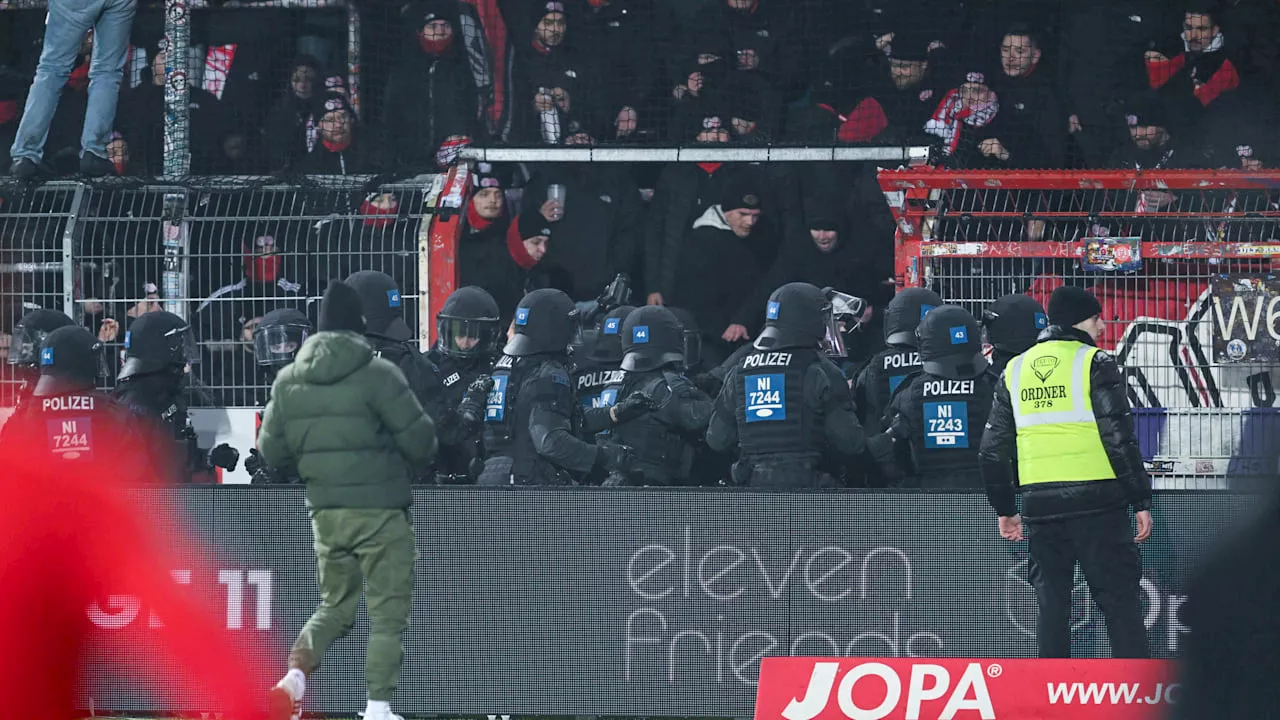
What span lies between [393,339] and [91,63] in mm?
4743

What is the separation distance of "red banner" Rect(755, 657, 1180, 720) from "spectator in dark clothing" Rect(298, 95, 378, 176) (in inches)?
311

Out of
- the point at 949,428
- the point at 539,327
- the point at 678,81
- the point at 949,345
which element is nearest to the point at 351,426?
the point at 539,327

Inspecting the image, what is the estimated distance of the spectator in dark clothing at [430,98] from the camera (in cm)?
1484

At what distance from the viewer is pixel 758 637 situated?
8.47 m

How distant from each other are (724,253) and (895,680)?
273 inches

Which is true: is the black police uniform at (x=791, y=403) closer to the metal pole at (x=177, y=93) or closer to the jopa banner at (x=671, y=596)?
the jopa banner at (x=671, y=596)

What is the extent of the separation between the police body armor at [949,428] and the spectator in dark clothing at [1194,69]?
4587 millimetres

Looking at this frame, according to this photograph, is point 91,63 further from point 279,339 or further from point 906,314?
point 906,314

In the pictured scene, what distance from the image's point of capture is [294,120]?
14.6m

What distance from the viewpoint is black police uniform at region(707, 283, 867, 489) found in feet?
32.5

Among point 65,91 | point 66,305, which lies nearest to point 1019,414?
point 66,305

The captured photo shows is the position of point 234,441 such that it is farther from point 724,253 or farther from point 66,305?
point 724,253

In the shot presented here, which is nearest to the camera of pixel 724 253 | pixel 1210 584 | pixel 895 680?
pixel 1210 584

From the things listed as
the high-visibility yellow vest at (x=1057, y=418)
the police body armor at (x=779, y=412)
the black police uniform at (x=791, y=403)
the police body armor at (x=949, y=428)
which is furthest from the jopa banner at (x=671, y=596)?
the police body armor at (x=949, y=428)
